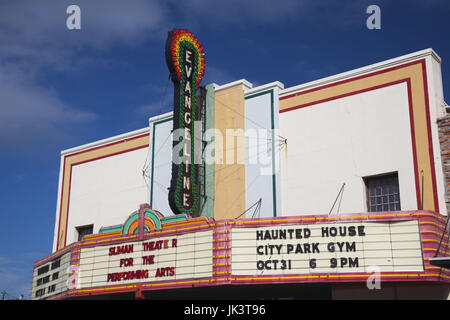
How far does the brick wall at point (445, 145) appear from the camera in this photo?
61.2 feet

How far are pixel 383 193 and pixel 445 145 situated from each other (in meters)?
2.60

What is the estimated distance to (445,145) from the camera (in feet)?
62.4

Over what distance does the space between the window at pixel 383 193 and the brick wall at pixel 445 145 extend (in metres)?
1.72

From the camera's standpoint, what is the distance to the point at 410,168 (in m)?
19.5

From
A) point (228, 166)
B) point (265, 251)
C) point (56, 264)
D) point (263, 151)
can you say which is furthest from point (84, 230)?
point (265, 251)

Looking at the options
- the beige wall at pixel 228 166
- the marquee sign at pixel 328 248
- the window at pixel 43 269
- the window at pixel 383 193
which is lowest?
the marquee sign at pixel 328 248

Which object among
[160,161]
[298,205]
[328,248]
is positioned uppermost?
[160,161]

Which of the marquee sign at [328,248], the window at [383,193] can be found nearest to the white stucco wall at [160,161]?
the marquee sign at [328,248]

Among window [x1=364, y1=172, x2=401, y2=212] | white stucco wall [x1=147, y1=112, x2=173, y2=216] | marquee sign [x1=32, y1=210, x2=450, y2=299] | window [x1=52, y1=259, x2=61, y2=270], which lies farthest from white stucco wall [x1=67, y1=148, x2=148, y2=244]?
window [x1=364, y1=172, x2=401, y2=212]

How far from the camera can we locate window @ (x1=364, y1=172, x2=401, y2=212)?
19906 mm

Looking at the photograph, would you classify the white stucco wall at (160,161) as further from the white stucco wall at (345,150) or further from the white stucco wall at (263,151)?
the white stucco wall at (345,150)

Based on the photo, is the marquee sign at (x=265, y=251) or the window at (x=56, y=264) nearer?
the marquee sign at (x=265, y=251)

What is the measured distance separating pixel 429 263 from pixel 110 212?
15.6 metres

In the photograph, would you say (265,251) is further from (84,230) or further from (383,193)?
(84,230)
